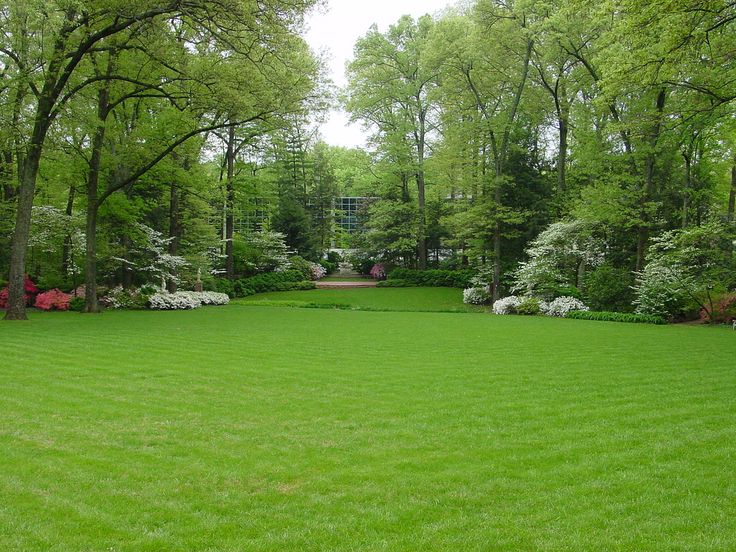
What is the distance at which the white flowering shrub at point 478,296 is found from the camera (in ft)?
88.7

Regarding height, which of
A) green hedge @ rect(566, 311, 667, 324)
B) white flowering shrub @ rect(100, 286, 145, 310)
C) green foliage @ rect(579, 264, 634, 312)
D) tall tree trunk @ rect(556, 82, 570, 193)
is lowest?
green hedge @ rect(566, 311, 667, 324)

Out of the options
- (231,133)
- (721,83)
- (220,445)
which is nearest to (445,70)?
(231,133)

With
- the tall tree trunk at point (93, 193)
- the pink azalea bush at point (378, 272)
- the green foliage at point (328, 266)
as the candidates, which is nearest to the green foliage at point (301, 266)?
the pink azalea bush at point (378, 272)

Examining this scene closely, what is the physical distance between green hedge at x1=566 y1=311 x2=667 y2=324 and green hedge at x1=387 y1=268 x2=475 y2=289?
12.2 metres

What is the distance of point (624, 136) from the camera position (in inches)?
841

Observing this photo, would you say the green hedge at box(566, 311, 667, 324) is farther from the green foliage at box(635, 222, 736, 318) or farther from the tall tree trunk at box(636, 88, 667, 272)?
the tall tree trunk at box(636, 88, 667, 272)

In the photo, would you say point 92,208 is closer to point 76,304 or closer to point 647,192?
point 76,304

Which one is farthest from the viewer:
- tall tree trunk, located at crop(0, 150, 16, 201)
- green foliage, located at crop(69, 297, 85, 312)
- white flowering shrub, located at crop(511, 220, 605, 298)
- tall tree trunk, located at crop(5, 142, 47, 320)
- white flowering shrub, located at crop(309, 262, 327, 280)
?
white flowering shrub, located at crop(309, 262, 327, 280)

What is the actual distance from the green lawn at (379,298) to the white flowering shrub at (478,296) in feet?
1.62

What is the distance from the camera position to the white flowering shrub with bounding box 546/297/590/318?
20.6 meters

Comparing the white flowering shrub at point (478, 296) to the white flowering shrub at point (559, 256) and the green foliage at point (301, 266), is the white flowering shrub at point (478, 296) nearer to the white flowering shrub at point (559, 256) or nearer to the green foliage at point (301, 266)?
the white flowering shrub at point (559, 256)

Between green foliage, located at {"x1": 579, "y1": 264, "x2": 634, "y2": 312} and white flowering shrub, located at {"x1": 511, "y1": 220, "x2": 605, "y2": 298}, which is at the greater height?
white flowering shrub, located at {"x1": 511, "y1": 220, "x2": 605, "y2": 298}

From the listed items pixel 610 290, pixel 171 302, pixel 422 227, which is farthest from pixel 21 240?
pixel 422 227

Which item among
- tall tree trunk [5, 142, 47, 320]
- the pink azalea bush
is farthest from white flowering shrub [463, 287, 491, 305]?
tall tree trunk [5, 142, 47, 320]
